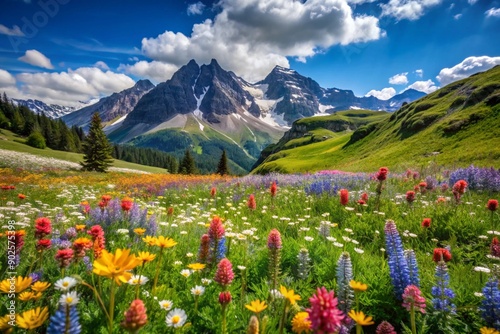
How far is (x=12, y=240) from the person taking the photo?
2.98 m

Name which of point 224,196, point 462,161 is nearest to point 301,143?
point 462,161

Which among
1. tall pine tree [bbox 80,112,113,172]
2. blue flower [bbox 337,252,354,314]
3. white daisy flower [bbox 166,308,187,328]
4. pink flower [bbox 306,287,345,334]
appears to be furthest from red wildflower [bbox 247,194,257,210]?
tall pine tree [bbox 80,112,113,172]

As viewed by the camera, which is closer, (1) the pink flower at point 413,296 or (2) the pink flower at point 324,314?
(2) the pink flower at point 324,314

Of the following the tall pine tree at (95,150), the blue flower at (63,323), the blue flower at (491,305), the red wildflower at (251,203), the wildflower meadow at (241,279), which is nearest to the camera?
the blue flower at (63,323)

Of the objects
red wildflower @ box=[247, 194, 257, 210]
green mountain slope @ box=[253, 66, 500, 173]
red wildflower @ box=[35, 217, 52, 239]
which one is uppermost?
green mountain slope @ box=[253, 66, 500, 173]

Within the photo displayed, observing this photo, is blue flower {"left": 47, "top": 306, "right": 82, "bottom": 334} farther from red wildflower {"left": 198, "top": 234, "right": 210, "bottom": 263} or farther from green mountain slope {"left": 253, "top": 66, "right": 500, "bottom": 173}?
green mountain slope {"left": 253, "top": 66, "right": 500, "bottom": 173}

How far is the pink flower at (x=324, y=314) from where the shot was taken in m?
1.46

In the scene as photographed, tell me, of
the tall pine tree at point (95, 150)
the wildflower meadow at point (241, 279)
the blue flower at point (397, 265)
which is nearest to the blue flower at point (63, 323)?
the wildflower meadow at point (241, 279)

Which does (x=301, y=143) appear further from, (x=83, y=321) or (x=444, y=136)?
(x=83, y=321)

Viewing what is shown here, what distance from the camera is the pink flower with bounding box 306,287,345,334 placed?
1.46 metres

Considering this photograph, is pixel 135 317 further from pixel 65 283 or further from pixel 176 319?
pixel 65 283

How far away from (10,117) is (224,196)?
478 ft

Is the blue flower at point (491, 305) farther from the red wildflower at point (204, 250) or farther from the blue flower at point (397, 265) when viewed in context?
the red wildflower at point (204, 250)

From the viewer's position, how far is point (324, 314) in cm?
146
